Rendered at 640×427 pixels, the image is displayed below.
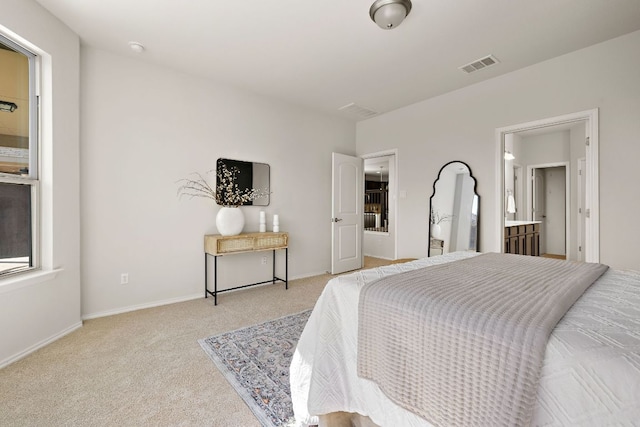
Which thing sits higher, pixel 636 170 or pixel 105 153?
pixel 105 153

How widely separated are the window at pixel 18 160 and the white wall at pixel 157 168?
0.47m

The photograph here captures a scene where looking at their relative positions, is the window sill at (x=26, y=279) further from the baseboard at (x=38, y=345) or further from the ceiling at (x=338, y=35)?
the ceiling at (x=338, y=35)

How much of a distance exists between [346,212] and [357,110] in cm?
166

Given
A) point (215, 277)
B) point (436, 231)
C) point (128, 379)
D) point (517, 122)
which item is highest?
point (517, 122)

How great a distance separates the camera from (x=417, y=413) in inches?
38.0

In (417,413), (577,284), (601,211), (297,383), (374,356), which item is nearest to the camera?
(417,413)

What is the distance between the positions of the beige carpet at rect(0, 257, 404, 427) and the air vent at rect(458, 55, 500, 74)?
3.40 metres

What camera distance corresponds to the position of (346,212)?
15.7 feet

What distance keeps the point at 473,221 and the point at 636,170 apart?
1488mm

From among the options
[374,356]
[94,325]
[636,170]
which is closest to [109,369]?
[94,325]

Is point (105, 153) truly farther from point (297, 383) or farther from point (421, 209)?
point (421, 209)

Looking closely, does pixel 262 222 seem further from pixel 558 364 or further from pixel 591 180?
pixel 591 180

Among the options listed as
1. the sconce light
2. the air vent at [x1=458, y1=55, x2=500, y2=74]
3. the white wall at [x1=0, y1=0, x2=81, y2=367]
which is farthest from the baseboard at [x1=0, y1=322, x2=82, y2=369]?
the air vent at [x1=458, y1=55, x2=500, y2=74]

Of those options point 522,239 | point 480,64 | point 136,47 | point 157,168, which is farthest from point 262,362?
point 522,239
